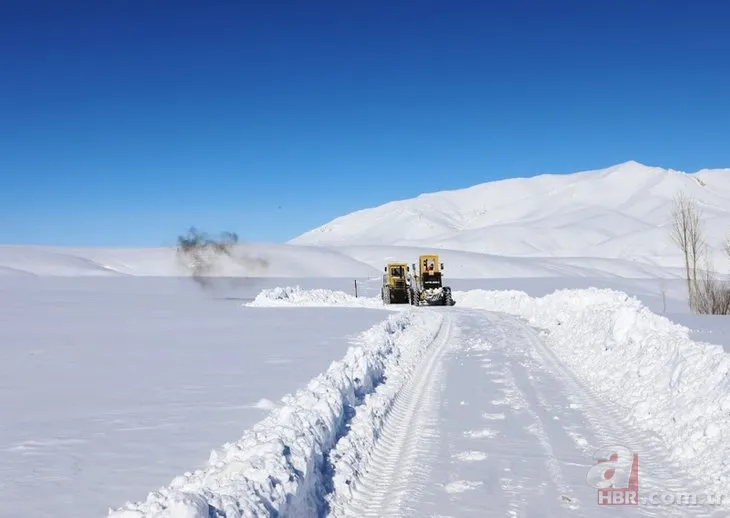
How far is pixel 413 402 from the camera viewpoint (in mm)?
9297

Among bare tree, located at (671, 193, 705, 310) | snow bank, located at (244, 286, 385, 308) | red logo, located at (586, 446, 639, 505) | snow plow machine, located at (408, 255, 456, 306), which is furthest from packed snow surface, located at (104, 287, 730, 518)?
snow bank, located at (244, 286, 385, 308)

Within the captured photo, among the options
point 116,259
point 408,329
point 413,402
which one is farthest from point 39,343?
point 116,259

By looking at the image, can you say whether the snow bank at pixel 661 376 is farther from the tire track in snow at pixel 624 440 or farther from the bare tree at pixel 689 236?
the bare tree at pixel 689 236

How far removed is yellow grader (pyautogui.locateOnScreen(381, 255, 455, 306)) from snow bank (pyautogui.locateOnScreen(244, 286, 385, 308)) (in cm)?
109

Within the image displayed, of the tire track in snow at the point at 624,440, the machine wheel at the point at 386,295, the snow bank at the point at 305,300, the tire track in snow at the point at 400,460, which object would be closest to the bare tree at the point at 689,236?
the machine wheel at the point at 386,295

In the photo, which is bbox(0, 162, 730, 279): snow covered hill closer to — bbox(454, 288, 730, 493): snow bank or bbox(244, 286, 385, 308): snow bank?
bbox(244, 286, 385, 308): snow bank

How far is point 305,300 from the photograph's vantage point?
1433 inches

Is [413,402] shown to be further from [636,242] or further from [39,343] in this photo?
[636,242]

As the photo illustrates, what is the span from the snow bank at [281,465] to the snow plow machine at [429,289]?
74.6 feet

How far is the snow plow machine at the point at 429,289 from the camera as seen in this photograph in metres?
32.5

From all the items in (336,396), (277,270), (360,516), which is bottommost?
(360,516)

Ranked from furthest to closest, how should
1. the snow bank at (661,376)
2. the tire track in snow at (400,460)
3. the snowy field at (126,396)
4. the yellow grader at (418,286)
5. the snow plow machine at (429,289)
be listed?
Result: 1. the yellow grader at (418,286)
2. the snow plow machine at (429,289)
3. the snow bank at (661,376)
4. the snowy field at (126,396)
5. the tire track in snow at (400,460)

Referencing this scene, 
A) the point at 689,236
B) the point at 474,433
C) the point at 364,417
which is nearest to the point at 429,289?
the point at 689,236

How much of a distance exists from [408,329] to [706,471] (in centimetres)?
1333
